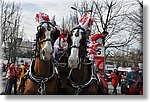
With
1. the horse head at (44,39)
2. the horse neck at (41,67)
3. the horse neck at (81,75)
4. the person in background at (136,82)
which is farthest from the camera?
the person in background at (136,82)

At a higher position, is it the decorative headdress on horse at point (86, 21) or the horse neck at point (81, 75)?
the decorative headdress on horse at point (86, 21)

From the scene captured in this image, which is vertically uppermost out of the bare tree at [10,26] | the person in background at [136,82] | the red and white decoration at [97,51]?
the bare tree at [10,26]

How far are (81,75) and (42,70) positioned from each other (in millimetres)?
378

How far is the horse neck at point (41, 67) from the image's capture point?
219 cm

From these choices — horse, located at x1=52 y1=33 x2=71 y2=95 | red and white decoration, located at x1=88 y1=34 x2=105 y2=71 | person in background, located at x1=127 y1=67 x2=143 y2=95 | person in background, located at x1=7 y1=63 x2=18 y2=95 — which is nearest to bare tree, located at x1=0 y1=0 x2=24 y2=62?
person in background, located at x1=7 y1=63 x2=18 y2=95

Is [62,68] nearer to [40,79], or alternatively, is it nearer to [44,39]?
[40,79]

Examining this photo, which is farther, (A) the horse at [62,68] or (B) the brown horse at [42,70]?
(A) the horse at [62,68]

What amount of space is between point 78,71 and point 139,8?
88cm

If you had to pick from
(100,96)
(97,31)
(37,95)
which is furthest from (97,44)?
(37,95)

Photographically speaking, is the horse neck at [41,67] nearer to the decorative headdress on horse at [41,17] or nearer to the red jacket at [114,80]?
the decorative headdress on horse at [41,17]

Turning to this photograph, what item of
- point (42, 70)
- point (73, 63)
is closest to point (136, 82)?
point (73, 63)

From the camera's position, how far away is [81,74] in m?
2.33

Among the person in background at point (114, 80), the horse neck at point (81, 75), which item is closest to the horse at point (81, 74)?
the horse neck at point (81, 75)

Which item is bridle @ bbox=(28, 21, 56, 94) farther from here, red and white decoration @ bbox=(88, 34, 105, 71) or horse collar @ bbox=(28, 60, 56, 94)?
red and white decoration @ bbox=(88, 34, 105, 71)
